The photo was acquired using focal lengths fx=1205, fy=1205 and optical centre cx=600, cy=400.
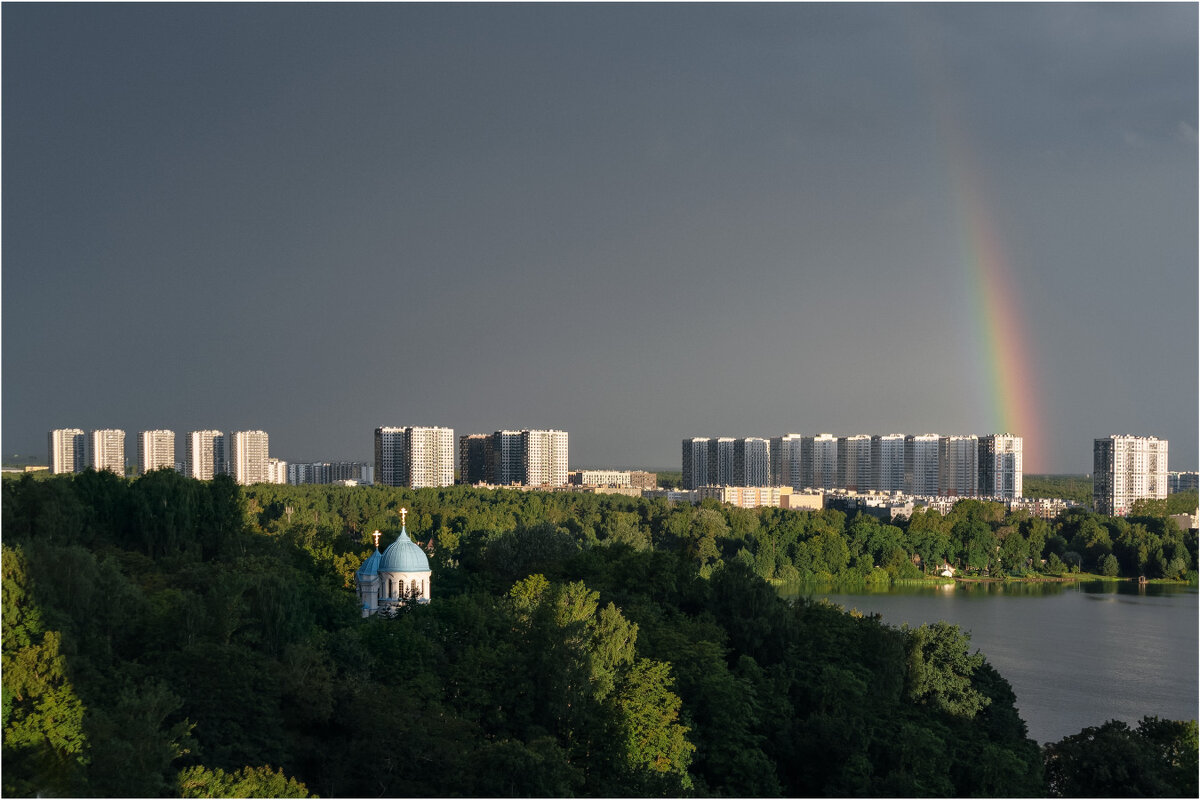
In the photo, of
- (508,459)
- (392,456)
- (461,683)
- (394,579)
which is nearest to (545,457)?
(508,459)

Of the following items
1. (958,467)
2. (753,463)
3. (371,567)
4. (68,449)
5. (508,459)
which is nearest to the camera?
(371,567)

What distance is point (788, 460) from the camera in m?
52.5

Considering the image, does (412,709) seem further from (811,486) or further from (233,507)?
(811,486)

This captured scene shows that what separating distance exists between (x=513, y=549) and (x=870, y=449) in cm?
4069

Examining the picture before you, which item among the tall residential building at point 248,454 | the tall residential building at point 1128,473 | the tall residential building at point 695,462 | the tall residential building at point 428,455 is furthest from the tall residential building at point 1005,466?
the tall residential building at point 248,454

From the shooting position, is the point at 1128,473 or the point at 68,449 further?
the point at 1128,473

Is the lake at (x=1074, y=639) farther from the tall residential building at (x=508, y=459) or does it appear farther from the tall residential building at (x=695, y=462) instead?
the tall residential building at (x=695, y=462)

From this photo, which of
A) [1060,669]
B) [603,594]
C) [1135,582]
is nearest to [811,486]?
[1135,582]

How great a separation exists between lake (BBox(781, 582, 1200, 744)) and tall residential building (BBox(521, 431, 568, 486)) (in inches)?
954

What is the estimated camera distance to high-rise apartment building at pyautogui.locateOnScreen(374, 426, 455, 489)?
1769 inches

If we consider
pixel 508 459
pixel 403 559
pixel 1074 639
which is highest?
pixel 403 559

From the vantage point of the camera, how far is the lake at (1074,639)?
1206cm

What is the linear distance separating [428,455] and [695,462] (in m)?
14.3

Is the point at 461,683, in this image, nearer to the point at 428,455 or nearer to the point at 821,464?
the point at 428,455
